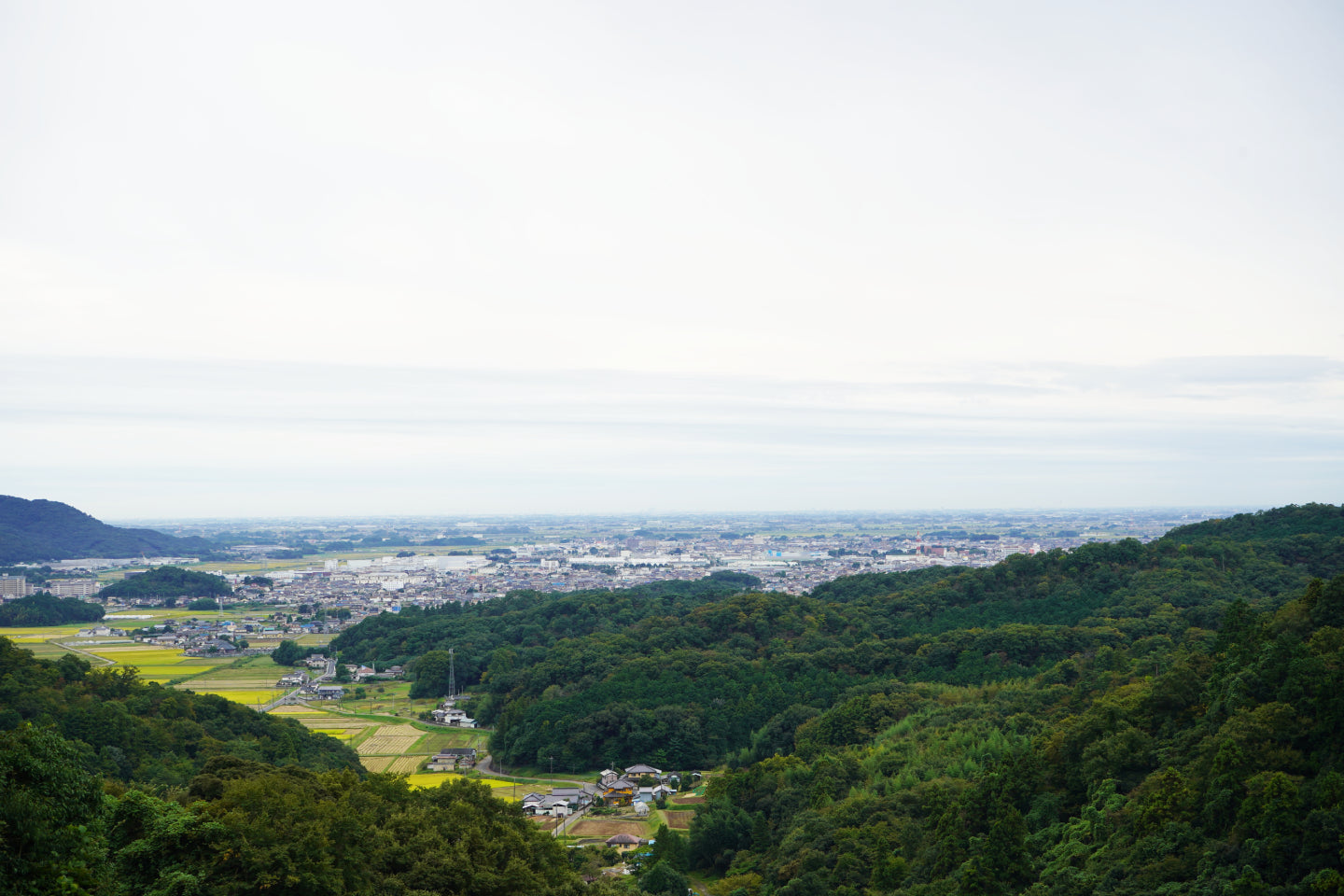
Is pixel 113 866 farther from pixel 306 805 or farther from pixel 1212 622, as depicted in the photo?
pixel 1212 622

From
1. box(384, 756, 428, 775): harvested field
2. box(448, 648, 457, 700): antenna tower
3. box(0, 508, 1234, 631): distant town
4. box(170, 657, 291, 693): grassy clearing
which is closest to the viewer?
box(384, 756, 428, 775): harvested field

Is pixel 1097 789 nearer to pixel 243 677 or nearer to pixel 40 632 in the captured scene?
pixel 243 677

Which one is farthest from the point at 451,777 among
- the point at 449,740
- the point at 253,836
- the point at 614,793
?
the point at 253,836

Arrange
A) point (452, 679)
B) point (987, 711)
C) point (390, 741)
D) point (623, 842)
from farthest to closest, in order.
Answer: point (452, 679)
point (390, 741)
point (987, 711)
point (623, 842)

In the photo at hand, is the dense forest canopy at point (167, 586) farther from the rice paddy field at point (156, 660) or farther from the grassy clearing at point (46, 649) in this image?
the grassy clearing at point (46, 649)

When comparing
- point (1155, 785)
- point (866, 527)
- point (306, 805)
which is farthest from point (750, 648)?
point (866, 527)

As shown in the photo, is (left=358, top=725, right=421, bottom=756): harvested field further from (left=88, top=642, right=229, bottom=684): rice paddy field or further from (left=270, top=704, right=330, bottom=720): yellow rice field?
(left=88, top=642, right=229, bottom=684): rice paddy field

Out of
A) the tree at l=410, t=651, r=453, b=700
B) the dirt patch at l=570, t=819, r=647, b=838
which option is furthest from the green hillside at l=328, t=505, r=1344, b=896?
the dirt patch at l=570, t=819, r=647, b=838
